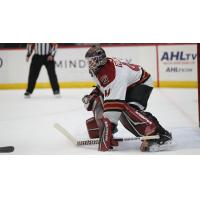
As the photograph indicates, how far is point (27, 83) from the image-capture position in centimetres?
404

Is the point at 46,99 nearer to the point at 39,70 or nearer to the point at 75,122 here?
the point at 39,70

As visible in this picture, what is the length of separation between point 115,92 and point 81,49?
2.13 metres

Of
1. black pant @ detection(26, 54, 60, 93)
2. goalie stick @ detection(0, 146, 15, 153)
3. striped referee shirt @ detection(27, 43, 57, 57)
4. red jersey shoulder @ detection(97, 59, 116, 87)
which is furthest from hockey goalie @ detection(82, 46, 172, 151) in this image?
black pant @ detection(26, 54, 60, 93)

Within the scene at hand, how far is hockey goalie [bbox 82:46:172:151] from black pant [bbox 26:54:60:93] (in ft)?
4.56

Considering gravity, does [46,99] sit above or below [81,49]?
below

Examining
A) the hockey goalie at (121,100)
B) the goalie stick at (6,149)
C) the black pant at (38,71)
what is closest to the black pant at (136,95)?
the hockey goalie at (121,100)

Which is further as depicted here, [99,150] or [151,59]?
[151,59]

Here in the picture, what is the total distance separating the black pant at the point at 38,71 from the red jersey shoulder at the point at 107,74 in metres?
1.51

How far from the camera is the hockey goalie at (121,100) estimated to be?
2.36m

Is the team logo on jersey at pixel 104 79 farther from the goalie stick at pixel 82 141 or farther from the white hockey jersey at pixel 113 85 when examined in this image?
the goalie stick at pixel 82 141

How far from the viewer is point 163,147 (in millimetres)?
2434
